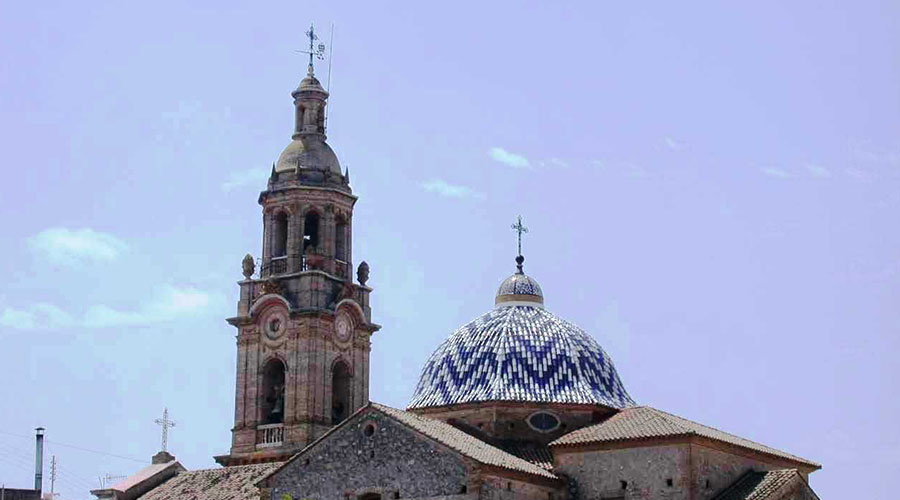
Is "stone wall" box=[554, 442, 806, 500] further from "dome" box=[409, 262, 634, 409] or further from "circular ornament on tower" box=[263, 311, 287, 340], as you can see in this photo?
"circular ornament on tower" box=[263, 311, 287, 340]

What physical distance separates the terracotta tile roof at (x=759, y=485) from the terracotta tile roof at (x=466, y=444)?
16.4ft

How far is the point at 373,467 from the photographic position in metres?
49.8

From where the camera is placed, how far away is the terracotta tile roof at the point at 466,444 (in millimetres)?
48188

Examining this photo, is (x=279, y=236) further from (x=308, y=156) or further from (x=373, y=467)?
(x=373, y=467)

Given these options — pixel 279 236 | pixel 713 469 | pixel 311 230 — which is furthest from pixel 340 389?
pixel 713 469

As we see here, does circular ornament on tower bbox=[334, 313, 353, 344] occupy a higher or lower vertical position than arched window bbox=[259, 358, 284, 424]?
higher

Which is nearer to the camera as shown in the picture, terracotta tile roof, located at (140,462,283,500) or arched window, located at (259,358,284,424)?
terracotta tile roof, located at (140,462,283,500)

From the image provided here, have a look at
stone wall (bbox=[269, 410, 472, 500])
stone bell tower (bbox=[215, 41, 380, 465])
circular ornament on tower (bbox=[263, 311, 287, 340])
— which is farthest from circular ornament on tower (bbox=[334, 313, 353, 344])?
stone wall (bbox=[269, 410, 472, 500])

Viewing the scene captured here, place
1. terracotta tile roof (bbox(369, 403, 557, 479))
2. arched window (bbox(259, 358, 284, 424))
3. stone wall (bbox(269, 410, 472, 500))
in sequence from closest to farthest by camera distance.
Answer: terracotta tile roof (bbox(369, 403, 557, 479)), stone wall (bbox(269, 410, 472, 500)), arched window (bbox(259, 358, 284, 424))

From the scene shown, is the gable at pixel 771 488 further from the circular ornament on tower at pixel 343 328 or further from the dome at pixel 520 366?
the circular ornament on tower at pixel 343 328

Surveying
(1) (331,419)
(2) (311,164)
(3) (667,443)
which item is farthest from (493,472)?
(2) (311,164)

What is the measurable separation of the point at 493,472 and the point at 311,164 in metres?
23.3

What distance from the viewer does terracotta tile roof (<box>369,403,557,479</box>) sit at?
1897 inches

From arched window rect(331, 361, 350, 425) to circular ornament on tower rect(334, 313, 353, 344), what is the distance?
943mm
